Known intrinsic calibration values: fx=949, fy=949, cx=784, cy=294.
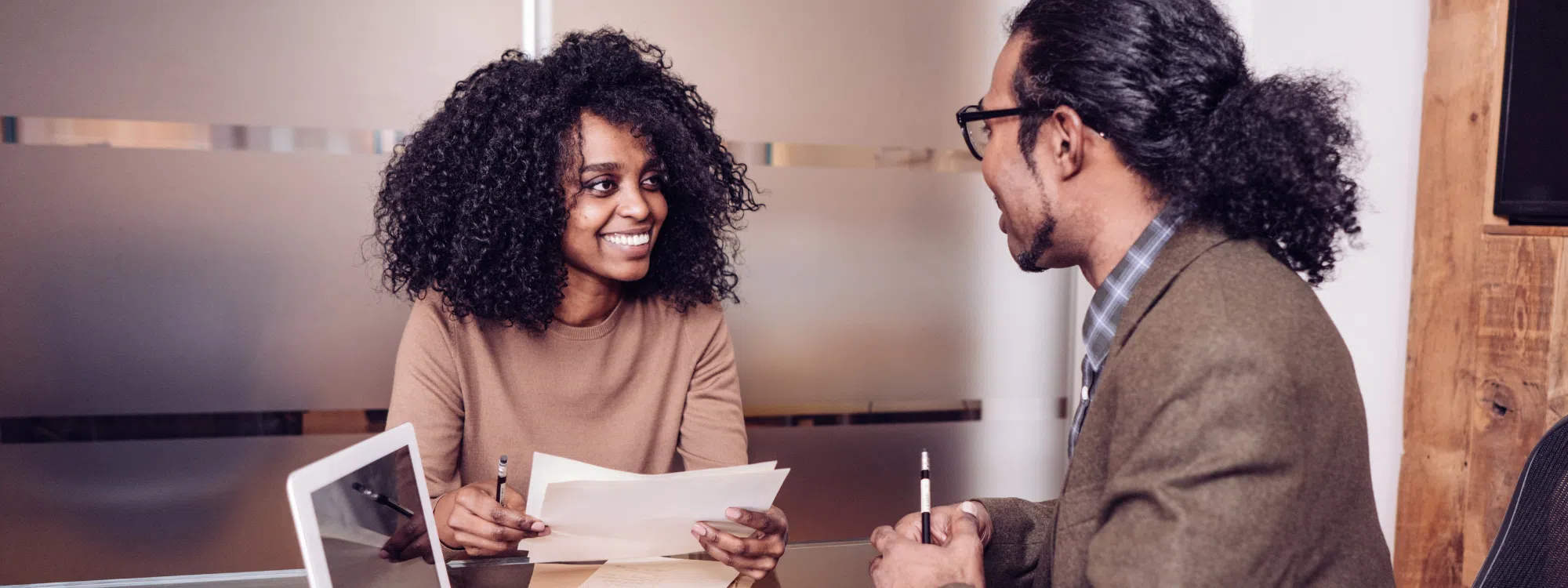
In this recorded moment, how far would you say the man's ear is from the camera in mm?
1071

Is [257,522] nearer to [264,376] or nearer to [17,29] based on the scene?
[264,376]

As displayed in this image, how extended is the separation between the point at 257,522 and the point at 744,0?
173 centimetres

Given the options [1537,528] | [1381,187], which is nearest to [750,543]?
[1537,528]

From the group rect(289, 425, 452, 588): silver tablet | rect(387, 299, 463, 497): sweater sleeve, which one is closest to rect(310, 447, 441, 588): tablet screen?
rect(289, 425, 452, 588): silver tablet

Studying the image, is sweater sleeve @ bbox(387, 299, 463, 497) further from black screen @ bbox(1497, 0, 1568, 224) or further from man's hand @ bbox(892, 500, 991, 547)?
black screen @ bbox(1497, 0, 1568, 224)

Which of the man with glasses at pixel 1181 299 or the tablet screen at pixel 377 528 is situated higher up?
the man with glasses at pixel 1181 299

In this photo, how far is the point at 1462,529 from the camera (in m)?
2.00

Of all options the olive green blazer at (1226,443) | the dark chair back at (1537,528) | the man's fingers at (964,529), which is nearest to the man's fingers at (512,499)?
the man's fingers at (964,529)

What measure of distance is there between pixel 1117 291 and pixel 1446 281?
54.6 inches

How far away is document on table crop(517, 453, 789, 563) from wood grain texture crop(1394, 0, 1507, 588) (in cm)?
161

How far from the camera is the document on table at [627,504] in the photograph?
1.17 m

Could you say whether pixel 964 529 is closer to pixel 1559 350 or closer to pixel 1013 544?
pixel 1013 544

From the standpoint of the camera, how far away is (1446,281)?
6.59 feet

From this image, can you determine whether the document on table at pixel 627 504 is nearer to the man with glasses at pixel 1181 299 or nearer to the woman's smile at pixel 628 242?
the man with glasses at pixel 1181 299
